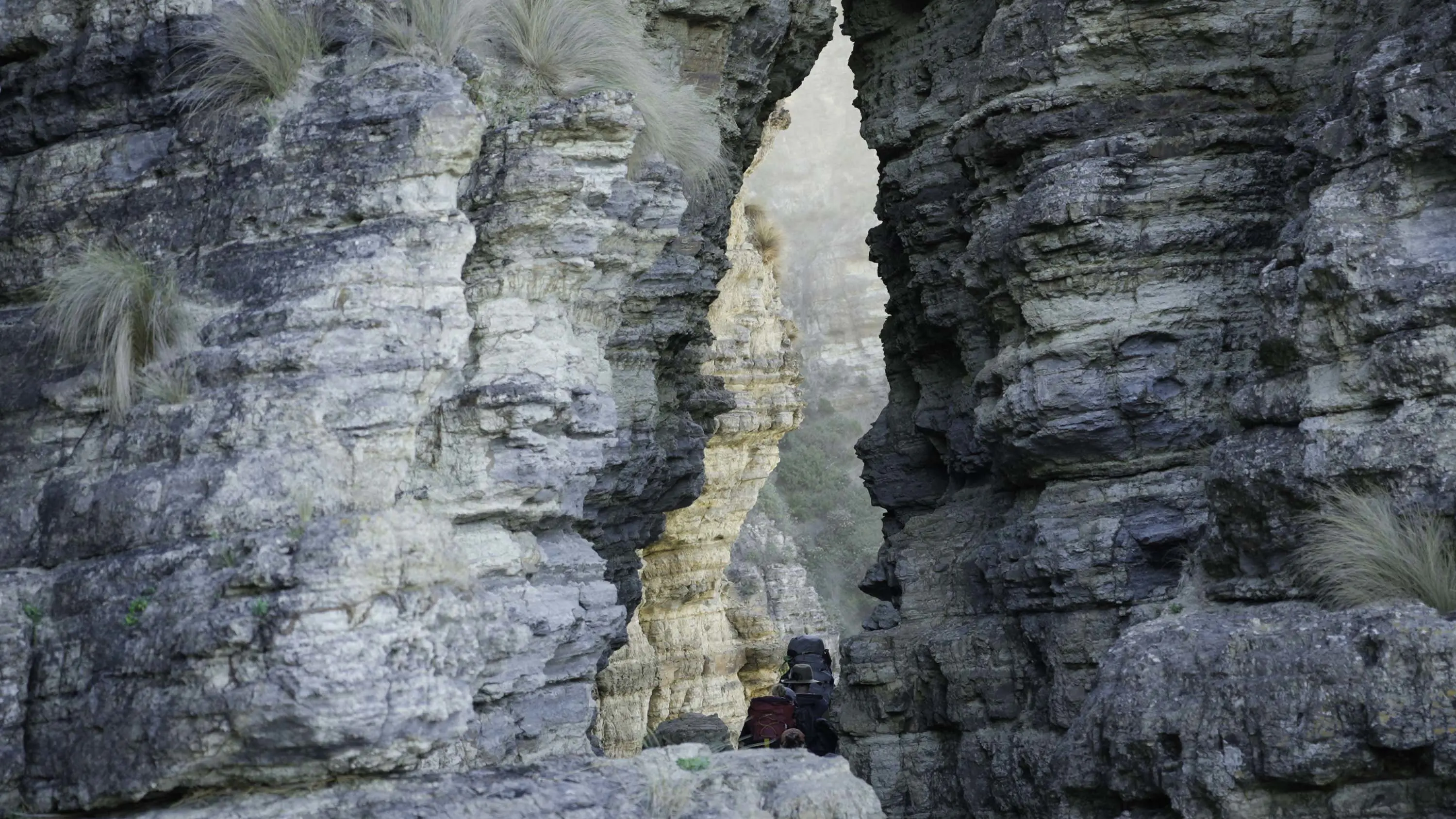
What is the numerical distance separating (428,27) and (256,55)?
40.6 inches

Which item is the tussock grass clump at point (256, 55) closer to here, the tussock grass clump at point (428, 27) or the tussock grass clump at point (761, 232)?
the tussock grass clump at point (428, 27)

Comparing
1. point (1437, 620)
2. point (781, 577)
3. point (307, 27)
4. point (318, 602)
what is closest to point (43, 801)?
point (318, 602)

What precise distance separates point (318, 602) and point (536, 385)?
7.43 feet

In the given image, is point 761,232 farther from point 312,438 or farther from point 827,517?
point 312,438

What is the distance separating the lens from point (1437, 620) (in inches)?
274

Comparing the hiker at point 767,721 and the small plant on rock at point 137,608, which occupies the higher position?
the small plant on rock at point 137,608

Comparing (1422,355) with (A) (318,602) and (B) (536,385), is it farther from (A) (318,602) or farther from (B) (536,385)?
(A) (318,602)

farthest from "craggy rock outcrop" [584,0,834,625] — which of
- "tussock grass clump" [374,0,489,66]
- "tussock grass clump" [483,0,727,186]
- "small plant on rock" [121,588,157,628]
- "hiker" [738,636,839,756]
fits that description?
"small plant on rock" [121,588,157,628]

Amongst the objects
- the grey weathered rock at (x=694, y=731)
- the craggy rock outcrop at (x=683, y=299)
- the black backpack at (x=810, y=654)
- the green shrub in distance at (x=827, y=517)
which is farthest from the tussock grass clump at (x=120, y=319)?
the green shrub in distance at (x=827, y=517)

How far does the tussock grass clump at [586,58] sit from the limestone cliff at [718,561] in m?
8.65

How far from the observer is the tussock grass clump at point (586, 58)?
9891 millimetres

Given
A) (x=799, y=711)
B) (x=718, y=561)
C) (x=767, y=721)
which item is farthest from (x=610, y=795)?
(x=718, y=561)

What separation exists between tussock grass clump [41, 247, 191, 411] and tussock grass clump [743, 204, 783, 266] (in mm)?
17640

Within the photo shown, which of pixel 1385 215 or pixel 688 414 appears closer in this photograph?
pixel 1385 215
